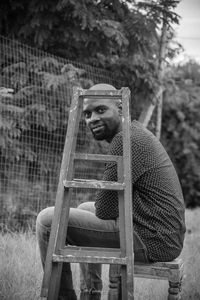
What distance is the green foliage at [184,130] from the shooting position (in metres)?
Result: 9.65

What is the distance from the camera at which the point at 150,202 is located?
3.20 metres

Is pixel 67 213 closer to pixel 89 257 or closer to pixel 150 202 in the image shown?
pixel 89 257

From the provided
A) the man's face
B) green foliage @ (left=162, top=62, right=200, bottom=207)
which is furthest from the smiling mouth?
green foliage @ (left=162, top=62, right=200, bottom=207)

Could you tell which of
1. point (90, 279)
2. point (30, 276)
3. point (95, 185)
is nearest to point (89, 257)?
point (95, 185)

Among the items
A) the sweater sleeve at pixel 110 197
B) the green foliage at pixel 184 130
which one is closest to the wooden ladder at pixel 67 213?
the sweater sleeve at pixel 110 197

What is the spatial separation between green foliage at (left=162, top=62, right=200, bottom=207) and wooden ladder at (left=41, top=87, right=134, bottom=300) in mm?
6528

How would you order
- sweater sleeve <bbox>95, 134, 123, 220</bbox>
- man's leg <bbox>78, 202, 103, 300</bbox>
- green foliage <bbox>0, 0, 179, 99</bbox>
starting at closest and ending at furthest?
sweater sleeve <bbox>95, 134, 123, 220</bbox>, man's leg <bbox>78, 202, 103, 300</bbox>, green foliage <bbox>0, 0, 179, 99</bbox>

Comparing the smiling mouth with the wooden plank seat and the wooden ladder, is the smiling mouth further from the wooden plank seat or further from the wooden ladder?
the wooden plank seat

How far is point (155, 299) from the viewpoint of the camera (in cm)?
414

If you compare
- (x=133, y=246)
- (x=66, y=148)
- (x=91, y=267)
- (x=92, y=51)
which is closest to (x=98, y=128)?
(x=66, y=148)

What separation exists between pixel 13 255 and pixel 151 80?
373 cm

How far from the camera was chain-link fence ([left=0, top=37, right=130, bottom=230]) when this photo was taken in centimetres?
658

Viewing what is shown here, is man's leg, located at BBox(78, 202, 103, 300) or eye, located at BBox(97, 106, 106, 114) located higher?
eye, located at BBox(97, 106, 106, 114)

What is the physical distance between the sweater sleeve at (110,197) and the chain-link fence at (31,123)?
334cm
